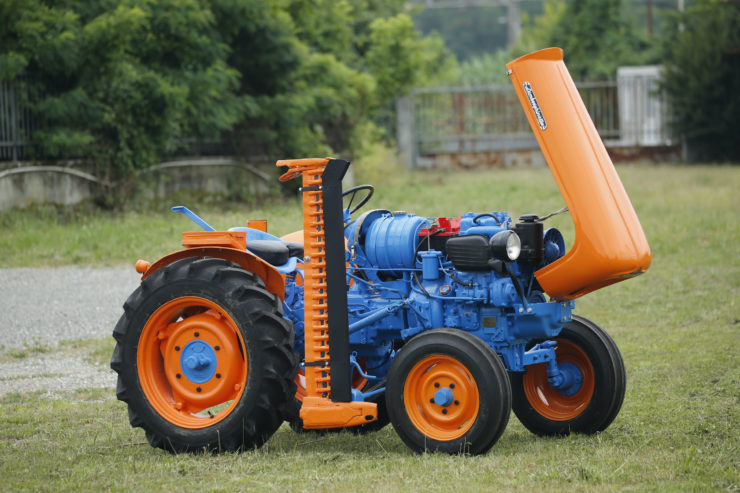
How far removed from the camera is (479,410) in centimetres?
564

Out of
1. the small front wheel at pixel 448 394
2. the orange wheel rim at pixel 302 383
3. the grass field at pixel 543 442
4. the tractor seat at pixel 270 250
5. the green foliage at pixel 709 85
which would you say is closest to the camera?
the grass field at pixel 543 442

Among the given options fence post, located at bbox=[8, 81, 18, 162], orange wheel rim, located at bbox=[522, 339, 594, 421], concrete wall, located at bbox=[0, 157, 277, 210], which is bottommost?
orange wheel rim, located at bbox=[522, 339, 594, 421]

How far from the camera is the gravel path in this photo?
8.85 metres

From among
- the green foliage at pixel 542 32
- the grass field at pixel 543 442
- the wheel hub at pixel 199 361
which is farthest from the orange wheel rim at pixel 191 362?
the green foliage at pixel 542 32

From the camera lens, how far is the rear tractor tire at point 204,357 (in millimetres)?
5914

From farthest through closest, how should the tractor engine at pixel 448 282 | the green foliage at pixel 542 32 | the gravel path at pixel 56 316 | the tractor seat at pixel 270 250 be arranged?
the green foliage at pixel 542 32 < the gravel path at pixel 56 316 < the tractor seat at pixel 270 250 < the tractor engine at pixel 448 282

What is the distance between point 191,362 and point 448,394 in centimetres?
156

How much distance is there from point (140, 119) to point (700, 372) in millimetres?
12440

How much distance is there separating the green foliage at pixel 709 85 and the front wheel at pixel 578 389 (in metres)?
23.8

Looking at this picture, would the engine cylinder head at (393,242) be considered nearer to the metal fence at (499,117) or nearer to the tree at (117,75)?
the tree at (117,75)

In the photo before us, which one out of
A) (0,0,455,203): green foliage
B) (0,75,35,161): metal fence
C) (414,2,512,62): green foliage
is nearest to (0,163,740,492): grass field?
(0,75,35,161): metal fence

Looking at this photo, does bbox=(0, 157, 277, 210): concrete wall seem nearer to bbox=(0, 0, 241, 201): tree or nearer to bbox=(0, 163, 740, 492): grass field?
bbox=(0, 0, 241, 201): tree

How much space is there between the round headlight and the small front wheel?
1.64 ft

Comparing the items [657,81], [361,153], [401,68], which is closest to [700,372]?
[361,153]
